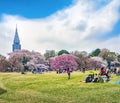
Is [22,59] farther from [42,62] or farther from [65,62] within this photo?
[65,62]

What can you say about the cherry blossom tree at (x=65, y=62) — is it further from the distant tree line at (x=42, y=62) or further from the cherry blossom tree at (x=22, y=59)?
the cherry blossom tree at (x=22, y=59)

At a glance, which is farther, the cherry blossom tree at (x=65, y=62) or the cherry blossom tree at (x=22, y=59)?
the cherry blossom tree at (x=22, y=59)

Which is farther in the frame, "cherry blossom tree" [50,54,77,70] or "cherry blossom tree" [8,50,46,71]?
"cherry blossom tree" [8,50,46,71]

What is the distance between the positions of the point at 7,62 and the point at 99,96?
11061cm

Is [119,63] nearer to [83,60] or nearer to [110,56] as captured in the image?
[110,56]

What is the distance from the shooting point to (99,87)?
155 ft

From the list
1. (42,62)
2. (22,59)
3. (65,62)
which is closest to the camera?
(65,62)

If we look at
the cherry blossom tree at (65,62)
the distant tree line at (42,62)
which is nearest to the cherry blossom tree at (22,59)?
the distant tree line at (42,62)

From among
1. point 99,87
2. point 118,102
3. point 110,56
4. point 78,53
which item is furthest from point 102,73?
point 110,56

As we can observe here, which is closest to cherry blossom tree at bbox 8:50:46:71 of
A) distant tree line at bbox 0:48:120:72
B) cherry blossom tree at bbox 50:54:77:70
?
distant tree line at bbox 0:48:120:72

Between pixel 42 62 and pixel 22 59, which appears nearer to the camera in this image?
pixel 22 59

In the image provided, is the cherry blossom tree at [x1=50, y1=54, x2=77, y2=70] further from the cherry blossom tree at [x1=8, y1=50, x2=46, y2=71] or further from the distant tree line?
the cherry blossom tree at [x1=8, y1=50, x2=46, y2=71]

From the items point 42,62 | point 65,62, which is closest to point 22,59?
point 42,62

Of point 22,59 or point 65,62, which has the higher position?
point 22,59
